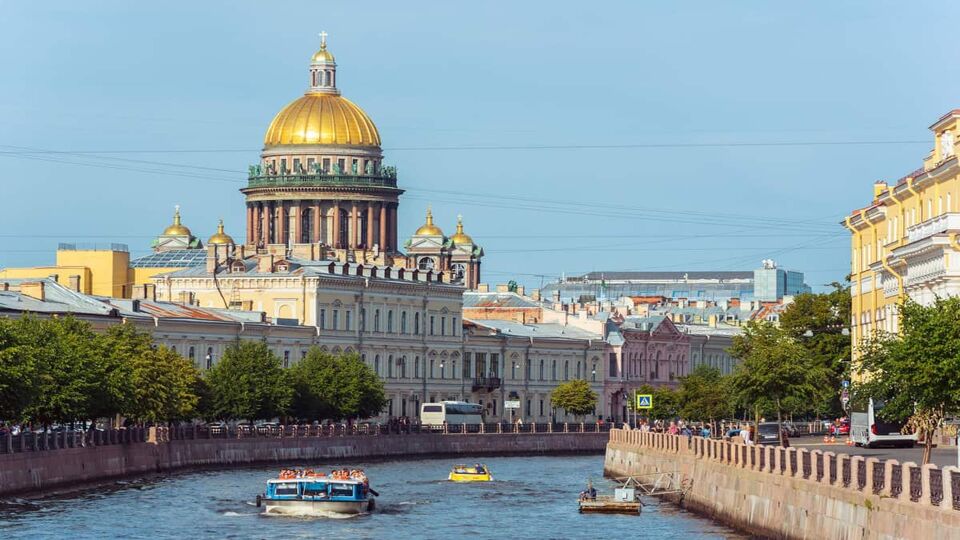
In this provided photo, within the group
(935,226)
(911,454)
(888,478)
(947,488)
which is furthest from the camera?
(935,226)

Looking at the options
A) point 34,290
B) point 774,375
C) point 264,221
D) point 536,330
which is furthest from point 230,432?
point 264,221

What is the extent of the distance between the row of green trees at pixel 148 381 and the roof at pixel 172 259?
38382mm

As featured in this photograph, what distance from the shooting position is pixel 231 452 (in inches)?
3504

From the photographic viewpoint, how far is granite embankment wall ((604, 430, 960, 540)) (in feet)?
117

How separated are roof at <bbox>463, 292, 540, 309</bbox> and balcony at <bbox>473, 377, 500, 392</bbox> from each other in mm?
22536

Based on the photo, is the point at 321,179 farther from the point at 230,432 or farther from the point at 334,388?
the point at 230,432

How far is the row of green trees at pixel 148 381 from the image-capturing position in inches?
2608

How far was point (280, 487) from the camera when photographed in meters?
64.0

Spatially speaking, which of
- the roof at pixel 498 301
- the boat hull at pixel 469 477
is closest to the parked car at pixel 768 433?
the boat hull at pixel 469 477

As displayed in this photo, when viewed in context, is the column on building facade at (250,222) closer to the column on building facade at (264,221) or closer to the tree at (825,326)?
the column on building facade at (264,221)

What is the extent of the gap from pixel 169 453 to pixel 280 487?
62.2 ft

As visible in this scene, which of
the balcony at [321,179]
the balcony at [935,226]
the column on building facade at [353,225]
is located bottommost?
the balcony at [935,226]

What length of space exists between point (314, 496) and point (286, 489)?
78 cm

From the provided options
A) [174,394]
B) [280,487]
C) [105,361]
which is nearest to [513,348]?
[174,394]
